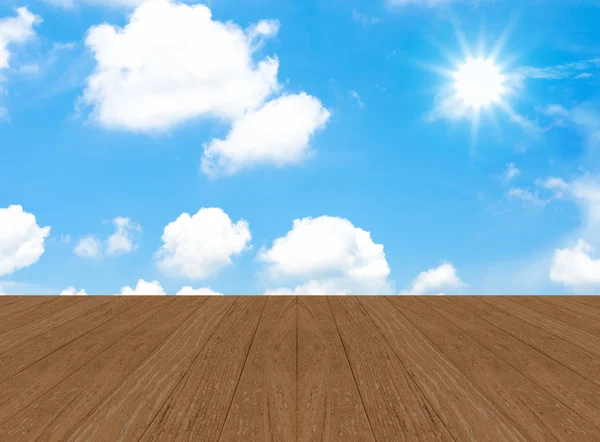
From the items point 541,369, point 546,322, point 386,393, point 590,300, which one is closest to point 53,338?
point 386,393

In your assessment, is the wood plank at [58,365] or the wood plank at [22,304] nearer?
the wood plank at [58,365]

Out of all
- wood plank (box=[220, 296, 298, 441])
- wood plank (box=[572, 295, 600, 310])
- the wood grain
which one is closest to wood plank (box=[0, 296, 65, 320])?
the wood grain

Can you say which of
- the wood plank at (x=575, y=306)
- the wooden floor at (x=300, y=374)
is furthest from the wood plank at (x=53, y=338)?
the wood plank at (x=575, y=306)

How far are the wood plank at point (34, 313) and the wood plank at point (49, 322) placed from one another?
3 cm

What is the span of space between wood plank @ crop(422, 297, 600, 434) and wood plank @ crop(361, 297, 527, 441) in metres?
0.21

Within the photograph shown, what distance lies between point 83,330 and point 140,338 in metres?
0.35

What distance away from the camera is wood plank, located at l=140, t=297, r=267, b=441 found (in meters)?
1.11

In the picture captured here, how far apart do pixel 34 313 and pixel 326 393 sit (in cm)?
187

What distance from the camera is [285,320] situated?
216cm

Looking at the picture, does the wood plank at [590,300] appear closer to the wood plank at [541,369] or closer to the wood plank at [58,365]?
the wood plank at [541,369]

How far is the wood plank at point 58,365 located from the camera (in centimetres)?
133

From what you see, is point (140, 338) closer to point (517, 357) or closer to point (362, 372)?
Answer: point (362, 372)

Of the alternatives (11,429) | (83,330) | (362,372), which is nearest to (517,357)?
(362,372)

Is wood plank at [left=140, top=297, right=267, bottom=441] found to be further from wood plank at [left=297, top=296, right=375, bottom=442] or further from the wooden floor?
wood plank at [left=297, top=296, right=375, bottom=442]
